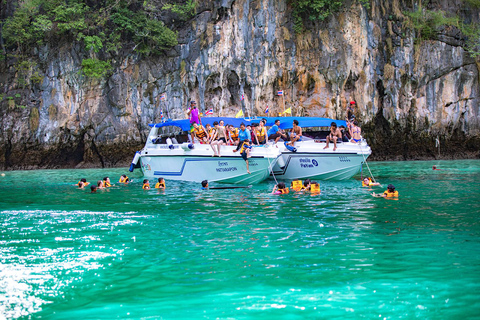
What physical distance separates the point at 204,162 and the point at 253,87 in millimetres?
15817

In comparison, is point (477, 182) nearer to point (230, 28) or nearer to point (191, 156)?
point (191, 156)

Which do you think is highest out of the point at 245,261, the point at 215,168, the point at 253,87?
the point at 253,87

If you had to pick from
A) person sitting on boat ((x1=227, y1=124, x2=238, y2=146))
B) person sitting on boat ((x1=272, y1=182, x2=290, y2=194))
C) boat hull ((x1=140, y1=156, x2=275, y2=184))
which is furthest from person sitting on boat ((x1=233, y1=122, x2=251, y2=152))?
person sitting on boat ((x1=272, y1=182, x2=290, y2=194))

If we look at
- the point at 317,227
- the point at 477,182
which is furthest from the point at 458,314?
the point at 477,182

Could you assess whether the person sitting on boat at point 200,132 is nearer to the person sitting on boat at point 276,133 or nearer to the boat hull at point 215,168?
the boat hull at point 215,168

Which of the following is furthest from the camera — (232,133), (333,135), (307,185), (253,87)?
(253,87)

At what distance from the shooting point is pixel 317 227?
26.8 feet

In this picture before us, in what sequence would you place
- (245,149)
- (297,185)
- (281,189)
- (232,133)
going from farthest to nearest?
(232,133) → (245,149) → (297,185) → (281,189)

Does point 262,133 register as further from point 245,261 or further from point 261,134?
point 245,261

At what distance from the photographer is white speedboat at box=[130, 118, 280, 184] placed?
1567 cm

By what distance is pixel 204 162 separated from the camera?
1645 cm

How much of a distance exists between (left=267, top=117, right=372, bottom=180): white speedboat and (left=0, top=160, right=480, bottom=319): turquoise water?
5158 millimetres

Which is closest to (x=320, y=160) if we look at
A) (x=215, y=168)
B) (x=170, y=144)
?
(x=215, y=168)

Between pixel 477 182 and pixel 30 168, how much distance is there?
88.5ft
